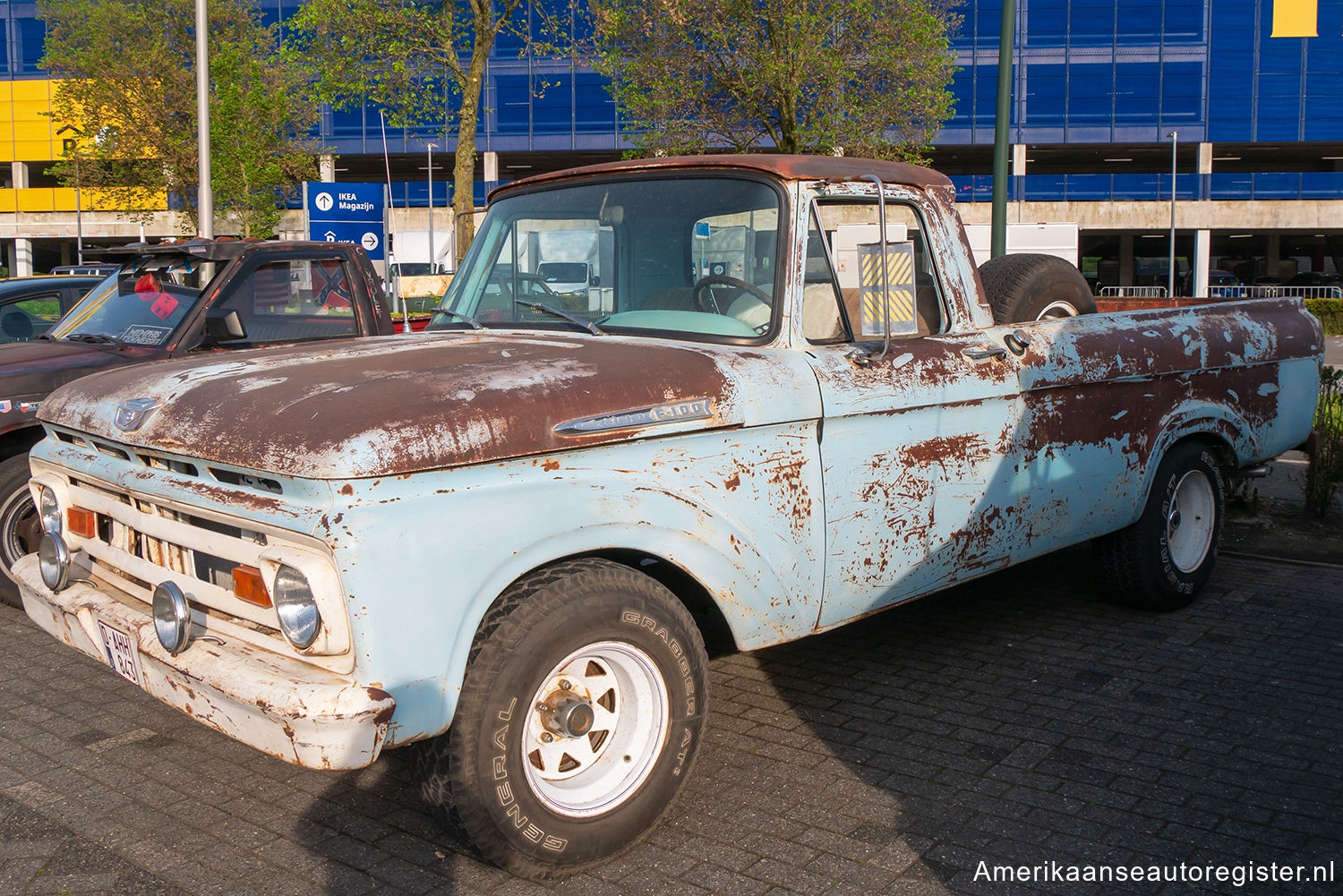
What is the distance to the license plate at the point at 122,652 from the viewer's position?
339 cm

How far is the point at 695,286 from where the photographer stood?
13.7 feet

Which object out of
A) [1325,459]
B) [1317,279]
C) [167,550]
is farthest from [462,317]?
[1317,279]

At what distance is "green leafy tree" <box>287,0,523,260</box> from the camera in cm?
1803

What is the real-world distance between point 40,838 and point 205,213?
15.5 metres

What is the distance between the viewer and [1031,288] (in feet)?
17.5

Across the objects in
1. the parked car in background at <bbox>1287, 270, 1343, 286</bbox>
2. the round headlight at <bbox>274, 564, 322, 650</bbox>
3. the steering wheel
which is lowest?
the round headlight at <bbox>274, 564, 322, 650</bbox>

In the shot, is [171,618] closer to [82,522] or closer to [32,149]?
[82,522]

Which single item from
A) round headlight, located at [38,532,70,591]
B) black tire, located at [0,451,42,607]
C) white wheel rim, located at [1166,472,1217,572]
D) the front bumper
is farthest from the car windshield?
white wheel rim, located at [1166,472,1217,572]

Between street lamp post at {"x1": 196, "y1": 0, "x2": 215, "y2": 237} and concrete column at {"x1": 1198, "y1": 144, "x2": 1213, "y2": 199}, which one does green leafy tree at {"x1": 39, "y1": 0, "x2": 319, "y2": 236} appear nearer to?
street lamp post at {"x1": 196, "y1": 0, "x2": 215, "y2": 237}

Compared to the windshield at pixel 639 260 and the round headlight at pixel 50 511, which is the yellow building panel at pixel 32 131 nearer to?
the round headlight at pixel 50 511

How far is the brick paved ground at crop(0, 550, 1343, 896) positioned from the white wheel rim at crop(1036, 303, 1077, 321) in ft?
4.98

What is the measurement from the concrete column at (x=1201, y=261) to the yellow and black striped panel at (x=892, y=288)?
172 feet


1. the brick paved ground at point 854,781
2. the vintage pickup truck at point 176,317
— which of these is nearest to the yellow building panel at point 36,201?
the vintage pickup truck at point 176,317

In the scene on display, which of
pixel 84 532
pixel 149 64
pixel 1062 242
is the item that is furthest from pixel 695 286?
pixel 149 64
